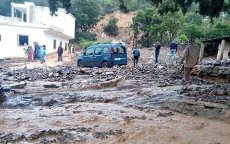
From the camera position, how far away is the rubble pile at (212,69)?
14898mm

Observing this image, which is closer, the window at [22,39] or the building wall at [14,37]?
the building wall at [14,37]

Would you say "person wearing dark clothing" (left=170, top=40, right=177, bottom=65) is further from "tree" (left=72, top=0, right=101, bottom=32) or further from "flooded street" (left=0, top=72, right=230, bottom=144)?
"tree" (left=72, top=0, right=101, bottom=32)

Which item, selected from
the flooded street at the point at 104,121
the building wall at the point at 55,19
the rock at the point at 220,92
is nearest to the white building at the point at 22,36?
the building wall at the point at 55,19

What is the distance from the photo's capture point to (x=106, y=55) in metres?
23.1

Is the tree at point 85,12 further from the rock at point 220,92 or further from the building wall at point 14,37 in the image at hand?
the rock at point 220,92

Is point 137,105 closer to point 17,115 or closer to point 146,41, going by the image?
point 17,115

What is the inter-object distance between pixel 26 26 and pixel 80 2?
1438 centimetres

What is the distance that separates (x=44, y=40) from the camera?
37.1 m

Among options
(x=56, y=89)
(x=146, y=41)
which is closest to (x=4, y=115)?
(x=56, y=89)

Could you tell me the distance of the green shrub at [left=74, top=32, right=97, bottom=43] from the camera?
48125mm

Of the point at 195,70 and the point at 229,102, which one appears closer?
the point at 229,102

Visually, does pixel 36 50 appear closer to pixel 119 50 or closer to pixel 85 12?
pixel 119 50

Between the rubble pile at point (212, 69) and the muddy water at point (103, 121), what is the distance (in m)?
4.64

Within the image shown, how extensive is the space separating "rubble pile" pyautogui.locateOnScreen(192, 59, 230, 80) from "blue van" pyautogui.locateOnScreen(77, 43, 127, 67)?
8.09 m
